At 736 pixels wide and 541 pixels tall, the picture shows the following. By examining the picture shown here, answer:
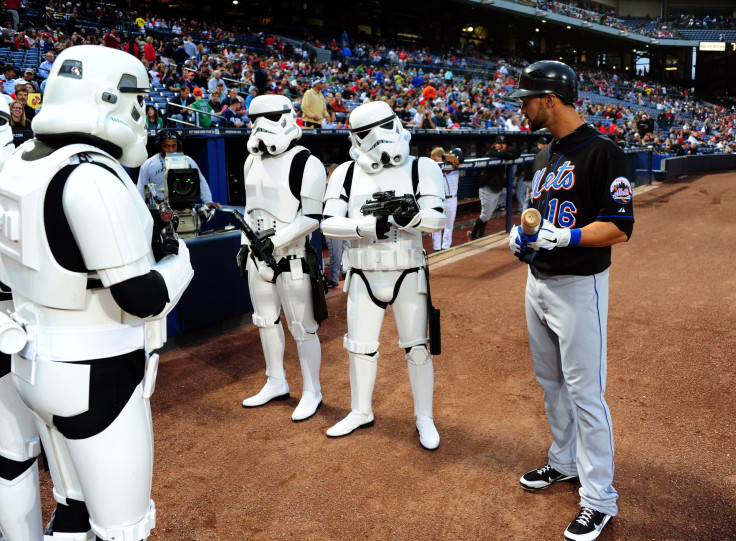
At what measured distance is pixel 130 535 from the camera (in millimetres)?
2186

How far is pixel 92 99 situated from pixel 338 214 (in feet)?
6.99

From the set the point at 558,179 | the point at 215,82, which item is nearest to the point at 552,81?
the point at 558,179

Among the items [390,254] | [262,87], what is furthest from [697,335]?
[262,87]

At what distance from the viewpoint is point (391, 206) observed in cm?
368

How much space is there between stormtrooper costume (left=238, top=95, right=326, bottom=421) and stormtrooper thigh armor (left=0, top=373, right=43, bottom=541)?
2064 millimetres

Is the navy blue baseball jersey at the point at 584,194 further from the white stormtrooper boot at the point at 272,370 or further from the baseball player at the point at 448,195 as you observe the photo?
the baseball player at the point at 448,195

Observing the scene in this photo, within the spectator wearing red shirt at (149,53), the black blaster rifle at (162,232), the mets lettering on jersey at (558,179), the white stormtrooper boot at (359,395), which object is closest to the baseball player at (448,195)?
the white stormtrooper boot at (359,395)

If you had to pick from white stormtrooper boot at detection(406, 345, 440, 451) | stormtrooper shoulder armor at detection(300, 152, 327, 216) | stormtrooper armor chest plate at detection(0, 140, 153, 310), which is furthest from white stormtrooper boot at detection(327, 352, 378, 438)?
stormtrooper armor chest plate at detection(0, 140, 153, 310)

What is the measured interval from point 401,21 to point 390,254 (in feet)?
120

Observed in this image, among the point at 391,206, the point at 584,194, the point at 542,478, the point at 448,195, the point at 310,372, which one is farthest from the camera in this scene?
the point at 448,195

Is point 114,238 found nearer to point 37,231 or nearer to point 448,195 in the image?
point 37,231

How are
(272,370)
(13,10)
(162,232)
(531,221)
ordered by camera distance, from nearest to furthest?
(162,232) < (531,221) < (272,370) < (13,10)

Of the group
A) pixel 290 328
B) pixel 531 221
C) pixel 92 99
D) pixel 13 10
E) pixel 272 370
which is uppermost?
pixel 13 10

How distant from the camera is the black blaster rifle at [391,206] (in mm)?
3676
